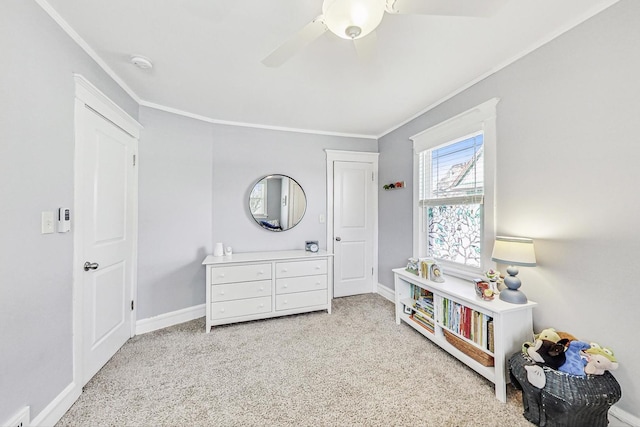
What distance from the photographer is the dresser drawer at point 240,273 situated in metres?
2.58

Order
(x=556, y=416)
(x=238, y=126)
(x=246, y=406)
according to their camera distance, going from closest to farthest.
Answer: (x=556, y=416)
(x=246, y=406)
(x=238, y=126)

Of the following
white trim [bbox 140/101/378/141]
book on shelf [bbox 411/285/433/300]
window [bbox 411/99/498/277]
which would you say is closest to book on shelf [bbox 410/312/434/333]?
book on shelf [bbox 411/285/433/300]

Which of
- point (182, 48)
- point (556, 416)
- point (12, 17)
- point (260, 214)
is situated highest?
point (182, 48)

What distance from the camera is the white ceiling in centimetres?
145

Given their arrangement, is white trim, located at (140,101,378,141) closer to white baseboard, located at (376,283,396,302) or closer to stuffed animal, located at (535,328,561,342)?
white baseboard, located at (376,283,396,302)

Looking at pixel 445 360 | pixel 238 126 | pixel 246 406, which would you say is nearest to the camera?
pixel 246 406

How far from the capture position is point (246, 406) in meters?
1.60

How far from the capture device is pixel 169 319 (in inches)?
107

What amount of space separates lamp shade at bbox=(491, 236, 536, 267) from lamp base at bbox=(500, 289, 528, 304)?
0.78ft

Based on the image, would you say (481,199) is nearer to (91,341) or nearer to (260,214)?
(260,214)

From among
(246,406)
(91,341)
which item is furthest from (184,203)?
(246,406)

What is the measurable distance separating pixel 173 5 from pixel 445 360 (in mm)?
3097

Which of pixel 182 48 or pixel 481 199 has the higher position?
pixel 182 48

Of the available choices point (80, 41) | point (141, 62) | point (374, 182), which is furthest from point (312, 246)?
point (80, 41)
